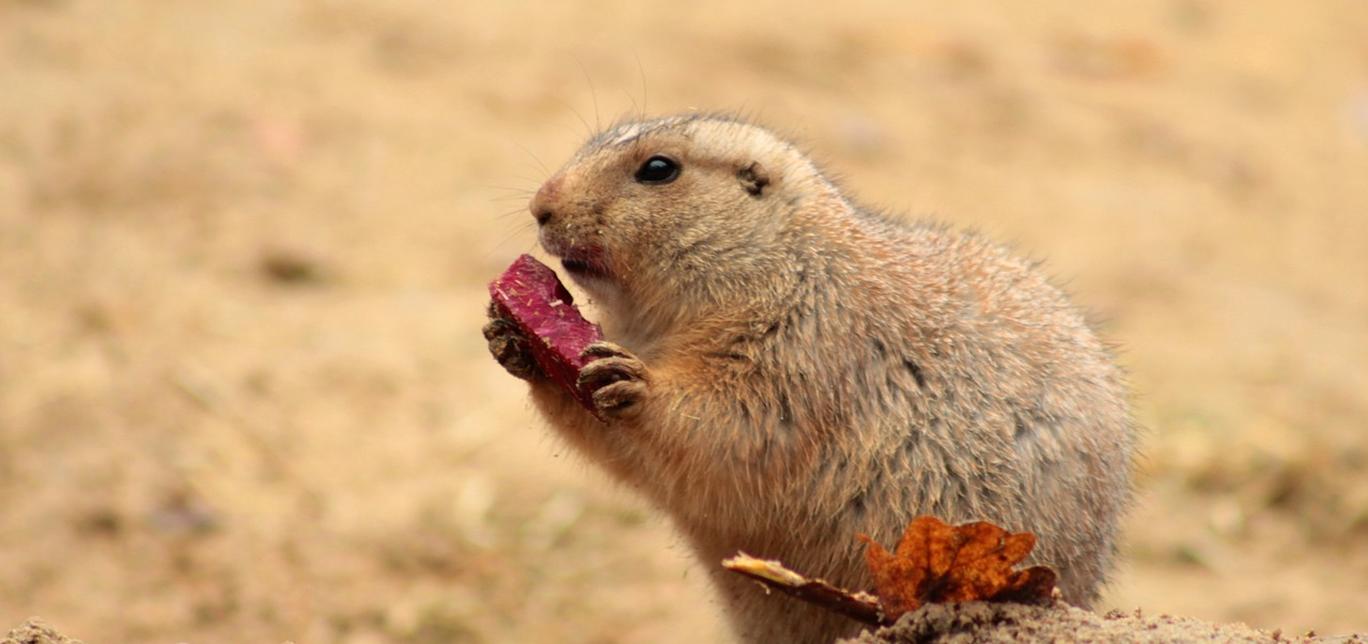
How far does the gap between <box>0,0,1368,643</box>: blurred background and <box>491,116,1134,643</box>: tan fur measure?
0.59 meters

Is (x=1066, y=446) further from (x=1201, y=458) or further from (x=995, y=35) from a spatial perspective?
(x=995, y=35)

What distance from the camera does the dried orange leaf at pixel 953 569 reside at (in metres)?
3.11

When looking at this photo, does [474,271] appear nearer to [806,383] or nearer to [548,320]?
[548,320]

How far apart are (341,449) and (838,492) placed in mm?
3273

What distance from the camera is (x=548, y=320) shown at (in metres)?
3.67

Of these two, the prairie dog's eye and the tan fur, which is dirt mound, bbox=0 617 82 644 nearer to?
the tan fur

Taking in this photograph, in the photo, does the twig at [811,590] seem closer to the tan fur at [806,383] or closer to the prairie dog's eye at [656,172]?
the tan fur at [806,383]

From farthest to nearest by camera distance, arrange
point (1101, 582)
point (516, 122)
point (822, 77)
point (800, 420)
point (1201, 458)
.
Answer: point (822, 77), point (516, 122), point (1201, 458), point (1101, 582), point (800, 420)

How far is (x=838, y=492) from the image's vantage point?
11.9 ft

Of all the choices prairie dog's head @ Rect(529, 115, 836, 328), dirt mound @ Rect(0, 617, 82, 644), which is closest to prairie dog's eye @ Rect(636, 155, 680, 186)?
prairie dog's head @ Rect(529, 115, 836, 328)

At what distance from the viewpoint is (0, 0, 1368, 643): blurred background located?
5746mm

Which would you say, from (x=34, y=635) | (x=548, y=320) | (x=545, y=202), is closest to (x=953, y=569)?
(x=548, y=320)

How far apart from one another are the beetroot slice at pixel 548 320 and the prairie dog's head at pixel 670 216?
0.16m

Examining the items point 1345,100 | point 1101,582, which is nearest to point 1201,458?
point 1101,582
